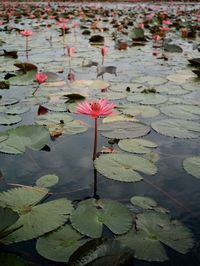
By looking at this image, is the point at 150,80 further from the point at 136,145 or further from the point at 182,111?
the point at 136,145

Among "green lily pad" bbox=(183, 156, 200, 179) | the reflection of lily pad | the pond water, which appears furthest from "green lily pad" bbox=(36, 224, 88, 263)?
the reflection of lily pad

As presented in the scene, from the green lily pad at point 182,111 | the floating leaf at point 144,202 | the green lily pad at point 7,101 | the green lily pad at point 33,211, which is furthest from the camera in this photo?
the green lily pad at point 7,101

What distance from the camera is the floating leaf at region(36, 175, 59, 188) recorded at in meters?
1.47

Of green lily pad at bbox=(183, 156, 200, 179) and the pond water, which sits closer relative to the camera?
the pond water

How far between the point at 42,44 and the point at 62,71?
216 centimetres

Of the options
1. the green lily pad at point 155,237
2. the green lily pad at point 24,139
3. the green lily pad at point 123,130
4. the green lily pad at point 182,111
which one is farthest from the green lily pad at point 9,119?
the green lily pad at point 155,237

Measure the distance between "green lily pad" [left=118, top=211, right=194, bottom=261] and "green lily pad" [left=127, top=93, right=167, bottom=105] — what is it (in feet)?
4.45

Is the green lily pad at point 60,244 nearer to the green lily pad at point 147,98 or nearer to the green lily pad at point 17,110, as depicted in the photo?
the green lily pad at point 17,110

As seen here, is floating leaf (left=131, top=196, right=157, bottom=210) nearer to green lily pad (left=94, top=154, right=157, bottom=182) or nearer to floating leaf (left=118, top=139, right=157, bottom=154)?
green lily pad (left=94, top=154, right=157, bottom=182)

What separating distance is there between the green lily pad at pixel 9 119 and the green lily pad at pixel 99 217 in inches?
38.7

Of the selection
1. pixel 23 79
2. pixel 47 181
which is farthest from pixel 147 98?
pixel 47 181

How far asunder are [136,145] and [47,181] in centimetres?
56

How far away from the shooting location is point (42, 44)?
18.1 feet

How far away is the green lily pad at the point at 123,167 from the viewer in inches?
60.1
